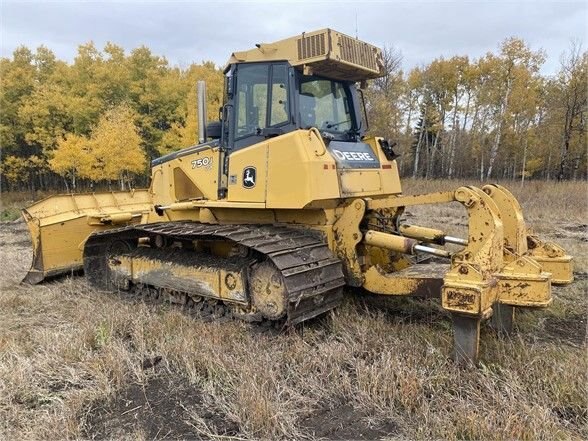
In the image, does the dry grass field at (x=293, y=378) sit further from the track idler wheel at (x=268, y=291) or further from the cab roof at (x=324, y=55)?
the cab roof at (x=324, y=55)

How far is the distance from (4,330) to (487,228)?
4.93m

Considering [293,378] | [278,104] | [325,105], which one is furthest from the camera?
[325,105]

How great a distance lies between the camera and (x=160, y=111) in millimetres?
30219

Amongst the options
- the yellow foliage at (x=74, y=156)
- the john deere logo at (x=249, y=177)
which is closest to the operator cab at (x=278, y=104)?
the john deere logo at (x=249, y=177)

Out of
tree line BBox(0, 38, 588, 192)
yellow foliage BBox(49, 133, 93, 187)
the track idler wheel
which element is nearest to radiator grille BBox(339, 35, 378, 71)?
the track idler wheel

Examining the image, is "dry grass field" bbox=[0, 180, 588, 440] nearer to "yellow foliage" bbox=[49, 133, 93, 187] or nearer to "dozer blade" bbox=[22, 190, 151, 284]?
"dozer blade" bbox=[22, 190, 151, 284]

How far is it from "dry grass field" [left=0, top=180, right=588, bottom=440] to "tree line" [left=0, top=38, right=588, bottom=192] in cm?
1842

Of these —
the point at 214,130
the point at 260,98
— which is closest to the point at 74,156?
the point at 214,130

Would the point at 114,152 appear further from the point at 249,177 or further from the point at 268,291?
the point at 268,291

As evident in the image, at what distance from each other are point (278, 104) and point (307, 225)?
4.48 feet

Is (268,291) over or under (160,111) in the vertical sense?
under

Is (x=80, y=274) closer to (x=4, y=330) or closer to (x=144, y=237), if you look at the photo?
(x=144, y=237)

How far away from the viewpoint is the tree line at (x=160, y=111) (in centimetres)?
2495

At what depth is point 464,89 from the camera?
125ft
